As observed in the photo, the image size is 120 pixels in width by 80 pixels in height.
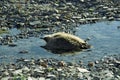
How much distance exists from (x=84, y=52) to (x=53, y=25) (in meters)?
4.82

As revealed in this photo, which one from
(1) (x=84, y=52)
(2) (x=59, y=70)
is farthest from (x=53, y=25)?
(2) (x=59, y=70)

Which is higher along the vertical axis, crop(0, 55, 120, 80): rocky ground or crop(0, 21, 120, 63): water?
crop(0, 55, 120, 80): rocky ground

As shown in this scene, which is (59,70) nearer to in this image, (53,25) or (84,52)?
(84,52)

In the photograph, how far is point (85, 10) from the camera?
26.2 m

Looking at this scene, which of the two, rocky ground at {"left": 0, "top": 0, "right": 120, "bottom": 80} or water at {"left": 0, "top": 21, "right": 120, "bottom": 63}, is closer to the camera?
rocky ground at {"left": 0, "top": 0, "right": 120, "bottom": 80}

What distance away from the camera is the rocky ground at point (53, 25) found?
49.4 ft

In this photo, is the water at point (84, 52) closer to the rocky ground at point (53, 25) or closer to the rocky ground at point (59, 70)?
the rocky ground at point (53, 25)

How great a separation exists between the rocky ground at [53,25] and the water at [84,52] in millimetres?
491

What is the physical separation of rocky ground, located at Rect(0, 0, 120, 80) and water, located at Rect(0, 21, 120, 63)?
0.49 metres

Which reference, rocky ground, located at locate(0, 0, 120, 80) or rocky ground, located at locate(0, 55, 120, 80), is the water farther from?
rocky ground, located at locate(0, 55, 120, 80)

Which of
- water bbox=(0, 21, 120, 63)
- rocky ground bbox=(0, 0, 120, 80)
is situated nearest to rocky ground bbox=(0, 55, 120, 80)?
rocky ground bbox=(0, 0, 120, 80)

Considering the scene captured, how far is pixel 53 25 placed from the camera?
22469 mm

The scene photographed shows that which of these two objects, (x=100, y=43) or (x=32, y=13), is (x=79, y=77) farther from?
(x=32, y=13)

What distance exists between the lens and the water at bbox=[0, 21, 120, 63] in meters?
17.5
